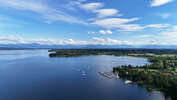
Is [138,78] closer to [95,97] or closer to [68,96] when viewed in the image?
[95,97]

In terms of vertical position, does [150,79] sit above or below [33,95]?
above

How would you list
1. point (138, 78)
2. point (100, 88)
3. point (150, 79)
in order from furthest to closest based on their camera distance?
point (138, 78) → point (150, 79) → point (100, 88)

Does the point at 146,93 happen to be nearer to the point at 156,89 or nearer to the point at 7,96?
the point at 156,89

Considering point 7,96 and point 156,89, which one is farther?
point 156,89

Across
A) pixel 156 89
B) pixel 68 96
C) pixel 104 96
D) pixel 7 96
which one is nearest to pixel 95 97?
pixel 104 96

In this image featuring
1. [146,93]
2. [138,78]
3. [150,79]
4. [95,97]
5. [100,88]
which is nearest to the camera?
[95,97]

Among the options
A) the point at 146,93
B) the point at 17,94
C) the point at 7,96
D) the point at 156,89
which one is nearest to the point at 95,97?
the point at 146,93

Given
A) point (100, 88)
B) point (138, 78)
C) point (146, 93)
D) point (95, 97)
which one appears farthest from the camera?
point (138, 78)

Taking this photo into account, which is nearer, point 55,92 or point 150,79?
point 55,92

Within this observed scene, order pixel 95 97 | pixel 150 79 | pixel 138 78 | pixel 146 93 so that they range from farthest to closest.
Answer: pixel 138 78, pixel 150 79, pixel 146 93, pixel 95 97
